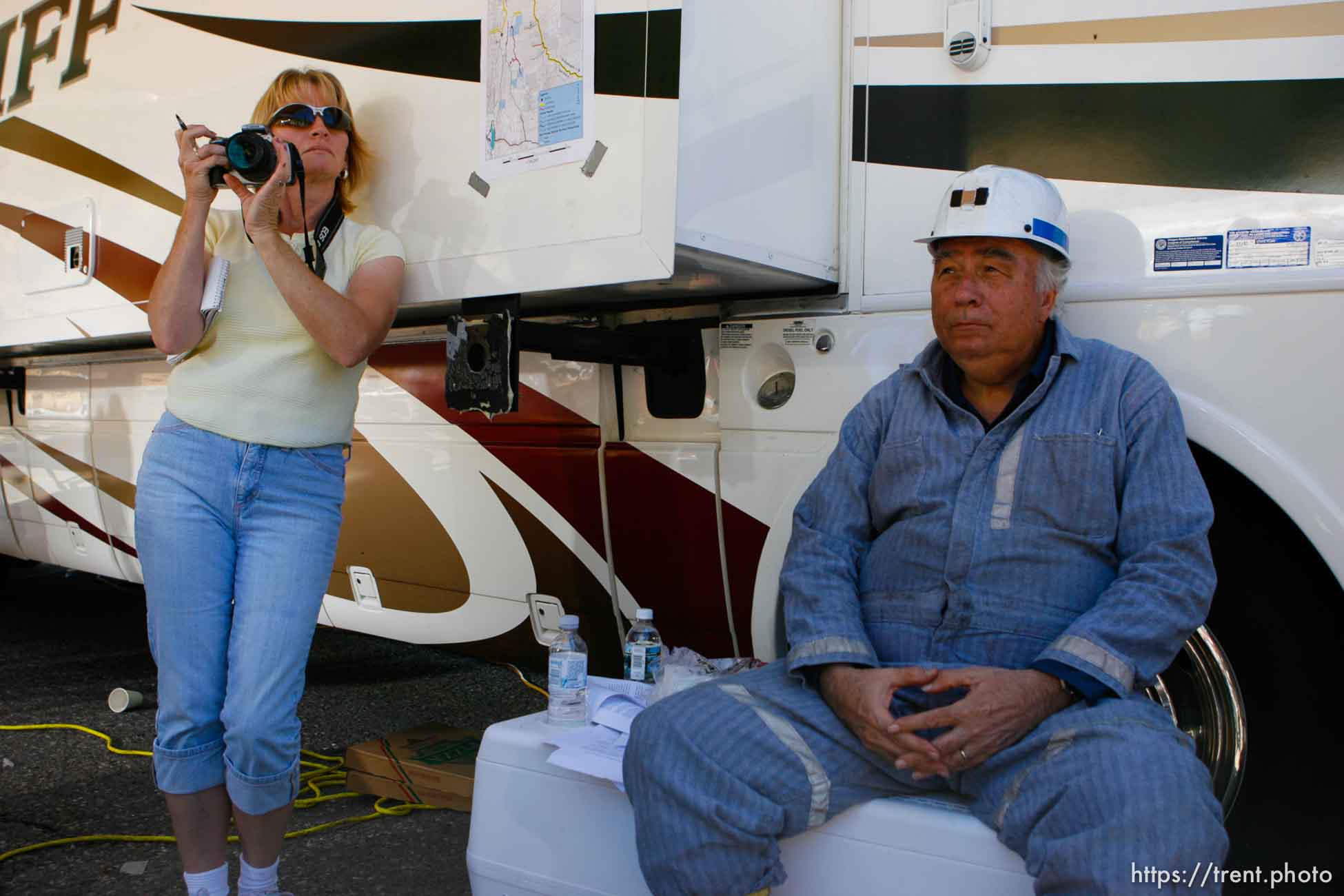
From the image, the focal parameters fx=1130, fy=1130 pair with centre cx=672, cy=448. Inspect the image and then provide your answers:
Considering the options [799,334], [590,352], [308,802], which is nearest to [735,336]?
[799,334]

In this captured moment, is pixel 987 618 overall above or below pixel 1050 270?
below

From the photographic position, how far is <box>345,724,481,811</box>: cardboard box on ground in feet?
10.5

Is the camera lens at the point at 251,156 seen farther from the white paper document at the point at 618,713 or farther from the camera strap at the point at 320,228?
the white paper document at the point at 618,713

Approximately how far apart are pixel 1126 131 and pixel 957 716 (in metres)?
1.16

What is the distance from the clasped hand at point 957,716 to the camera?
1.82 metres

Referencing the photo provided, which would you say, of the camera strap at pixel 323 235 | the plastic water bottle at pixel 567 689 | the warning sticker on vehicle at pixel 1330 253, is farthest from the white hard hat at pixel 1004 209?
the camera strap at pixel 323 235

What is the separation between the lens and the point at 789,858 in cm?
189

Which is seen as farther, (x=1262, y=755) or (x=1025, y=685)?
(x=1262, y=755)

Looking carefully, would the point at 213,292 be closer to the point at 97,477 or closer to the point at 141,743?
the point at 141,743

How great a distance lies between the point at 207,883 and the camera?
2234mm

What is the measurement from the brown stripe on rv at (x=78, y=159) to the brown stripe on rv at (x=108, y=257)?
0.60ft

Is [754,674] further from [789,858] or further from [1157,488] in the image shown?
[1157,488]

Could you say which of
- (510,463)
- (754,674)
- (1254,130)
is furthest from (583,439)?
(1254,130)

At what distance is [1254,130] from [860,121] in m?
0.78
